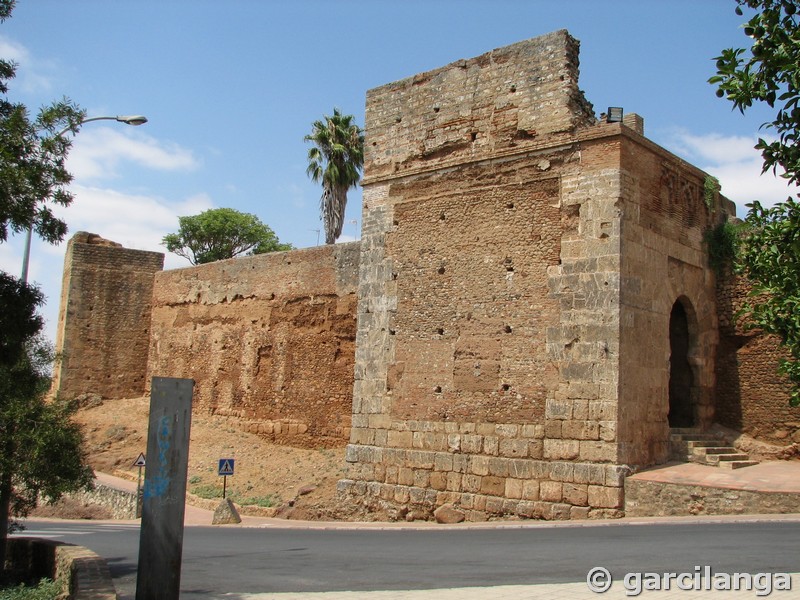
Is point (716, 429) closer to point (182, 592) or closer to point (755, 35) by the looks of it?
point (755, 35)

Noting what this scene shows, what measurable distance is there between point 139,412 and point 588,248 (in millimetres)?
16051

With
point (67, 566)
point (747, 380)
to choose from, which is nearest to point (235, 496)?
point (747, 380)

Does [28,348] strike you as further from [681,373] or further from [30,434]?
[681,373]

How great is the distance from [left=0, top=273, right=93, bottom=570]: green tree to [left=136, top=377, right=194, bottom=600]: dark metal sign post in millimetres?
3559

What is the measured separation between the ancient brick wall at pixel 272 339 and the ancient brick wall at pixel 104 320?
123 cm

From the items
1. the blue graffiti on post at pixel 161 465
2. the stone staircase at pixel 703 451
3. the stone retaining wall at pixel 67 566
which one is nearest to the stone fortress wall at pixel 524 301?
the stone staircase at pixel 703 451

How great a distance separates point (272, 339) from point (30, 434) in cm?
1253

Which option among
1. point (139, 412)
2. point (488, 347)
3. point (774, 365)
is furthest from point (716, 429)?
point (139, 412)

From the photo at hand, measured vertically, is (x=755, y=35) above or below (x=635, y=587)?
above

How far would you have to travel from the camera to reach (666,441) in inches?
519

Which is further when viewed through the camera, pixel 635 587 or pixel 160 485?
pixel 635 587

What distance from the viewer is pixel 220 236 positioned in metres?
48.7

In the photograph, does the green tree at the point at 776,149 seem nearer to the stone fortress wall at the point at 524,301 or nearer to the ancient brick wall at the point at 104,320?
the stone fortress wall at the point at 524,301

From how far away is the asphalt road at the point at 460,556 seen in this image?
23.9ft
